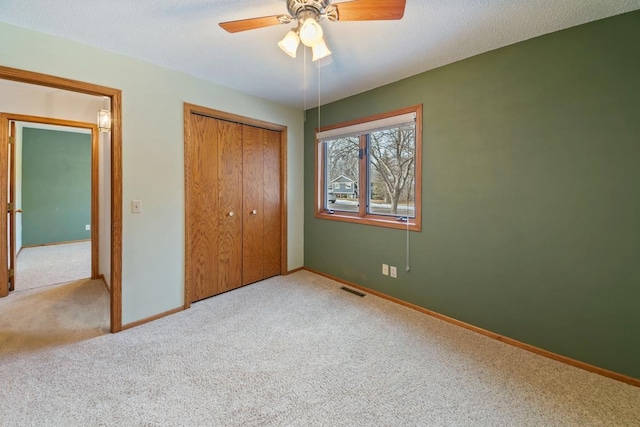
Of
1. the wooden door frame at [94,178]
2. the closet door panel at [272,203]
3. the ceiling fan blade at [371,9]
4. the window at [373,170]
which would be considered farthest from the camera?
the closet door panel at [272,203]

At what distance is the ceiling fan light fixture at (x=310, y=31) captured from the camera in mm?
1437

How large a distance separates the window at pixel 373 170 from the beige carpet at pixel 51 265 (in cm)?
353

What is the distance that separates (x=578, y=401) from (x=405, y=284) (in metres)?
1.41

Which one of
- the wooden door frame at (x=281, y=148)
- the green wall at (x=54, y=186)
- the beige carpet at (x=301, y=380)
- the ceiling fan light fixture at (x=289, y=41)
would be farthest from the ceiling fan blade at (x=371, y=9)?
the green wall at (x=54, y=186)

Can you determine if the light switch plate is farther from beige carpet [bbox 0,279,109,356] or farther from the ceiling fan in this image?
the ceiling fan

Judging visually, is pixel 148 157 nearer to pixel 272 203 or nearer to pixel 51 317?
pixel 272 203

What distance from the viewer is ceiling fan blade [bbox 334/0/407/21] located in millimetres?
1313

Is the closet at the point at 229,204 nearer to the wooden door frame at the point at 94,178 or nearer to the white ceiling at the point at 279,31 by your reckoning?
the white ceiling at the point at 279,31

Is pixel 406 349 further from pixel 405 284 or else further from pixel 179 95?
pixel 179 95

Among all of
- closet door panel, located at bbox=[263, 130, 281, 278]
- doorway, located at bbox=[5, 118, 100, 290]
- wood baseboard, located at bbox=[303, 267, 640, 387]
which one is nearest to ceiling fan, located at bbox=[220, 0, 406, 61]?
closet door panel, located at bbox=[263, 130, 281, 278]

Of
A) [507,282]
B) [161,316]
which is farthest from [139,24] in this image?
[507,282]

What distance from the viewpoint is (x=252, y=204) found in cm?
331

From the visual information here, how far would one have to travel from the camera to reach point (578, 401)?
1522 millimetres

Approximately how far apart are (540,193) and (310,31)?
194 centimetres
